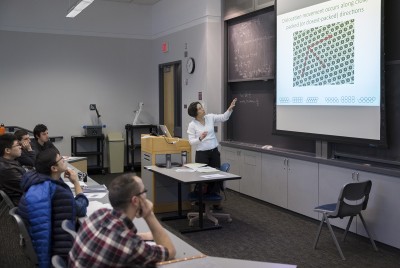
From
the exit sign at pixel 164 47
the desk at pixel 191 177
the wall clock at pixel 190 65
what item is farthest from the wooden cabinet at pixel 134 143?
the desk at pixel 191 177

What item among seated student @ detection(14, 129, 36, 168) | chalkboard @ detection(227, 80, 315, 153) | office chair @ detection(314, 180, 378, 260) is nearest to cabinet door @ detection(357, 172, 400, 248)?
office chair @ detection(314, 180, 378, 260)

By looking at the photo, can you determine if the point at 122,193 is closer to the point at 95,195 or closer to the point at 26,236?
the point at 26,236

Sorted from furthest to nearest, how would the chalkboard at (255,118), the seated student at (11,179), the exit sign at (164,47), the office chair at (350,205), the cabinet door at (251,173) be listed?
the exit sign at (164,47) → the cabinet door at (251,173) → the chalkboard at (255,118) → the office chair at (350,205) → the seated student at (11,179)

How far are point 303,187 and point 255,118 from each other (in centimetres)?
161

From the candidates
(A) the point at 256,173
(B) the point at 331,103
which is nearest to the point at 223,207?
(A) the point at 256,173

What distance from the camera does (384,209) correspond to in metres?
4.26

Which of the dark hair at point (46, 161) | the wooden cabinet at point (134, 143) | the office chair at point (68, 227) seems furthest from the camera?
the wooden cabinet at point (134, 143)

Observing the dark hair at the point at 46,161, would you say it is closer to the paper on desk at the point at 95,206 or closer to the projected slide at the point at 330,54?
the paper on desk at the point at 95,206

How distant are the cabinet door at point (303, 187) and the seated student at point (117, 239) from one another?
3.47 meters

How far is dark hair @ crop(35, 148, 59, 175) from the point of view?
287cm

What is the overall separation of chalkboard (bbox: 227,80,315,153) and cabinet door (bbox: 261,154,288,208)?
0.25 metres

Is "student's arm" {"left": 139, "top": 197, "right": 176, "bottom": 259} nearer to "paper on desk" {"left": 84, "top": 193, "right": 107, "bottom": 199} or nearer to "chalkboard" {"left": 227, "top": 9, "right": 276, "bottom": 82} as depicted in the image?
"paper on desk" {"left": 84, "top": 193, "right": 107, "bottom": 199}

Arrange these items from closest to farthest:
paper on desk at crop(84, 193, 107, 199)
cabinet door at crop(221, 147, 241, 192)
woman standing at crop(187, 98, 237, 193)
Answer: paper on desk at crop(84, 193, 107, 199) → woman standing at crop(187, 98, 237, 193) → cabinet door at crop(221, 147, 241, 192)

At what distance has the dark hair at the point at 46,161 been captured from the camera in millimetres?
Answer: 2867
